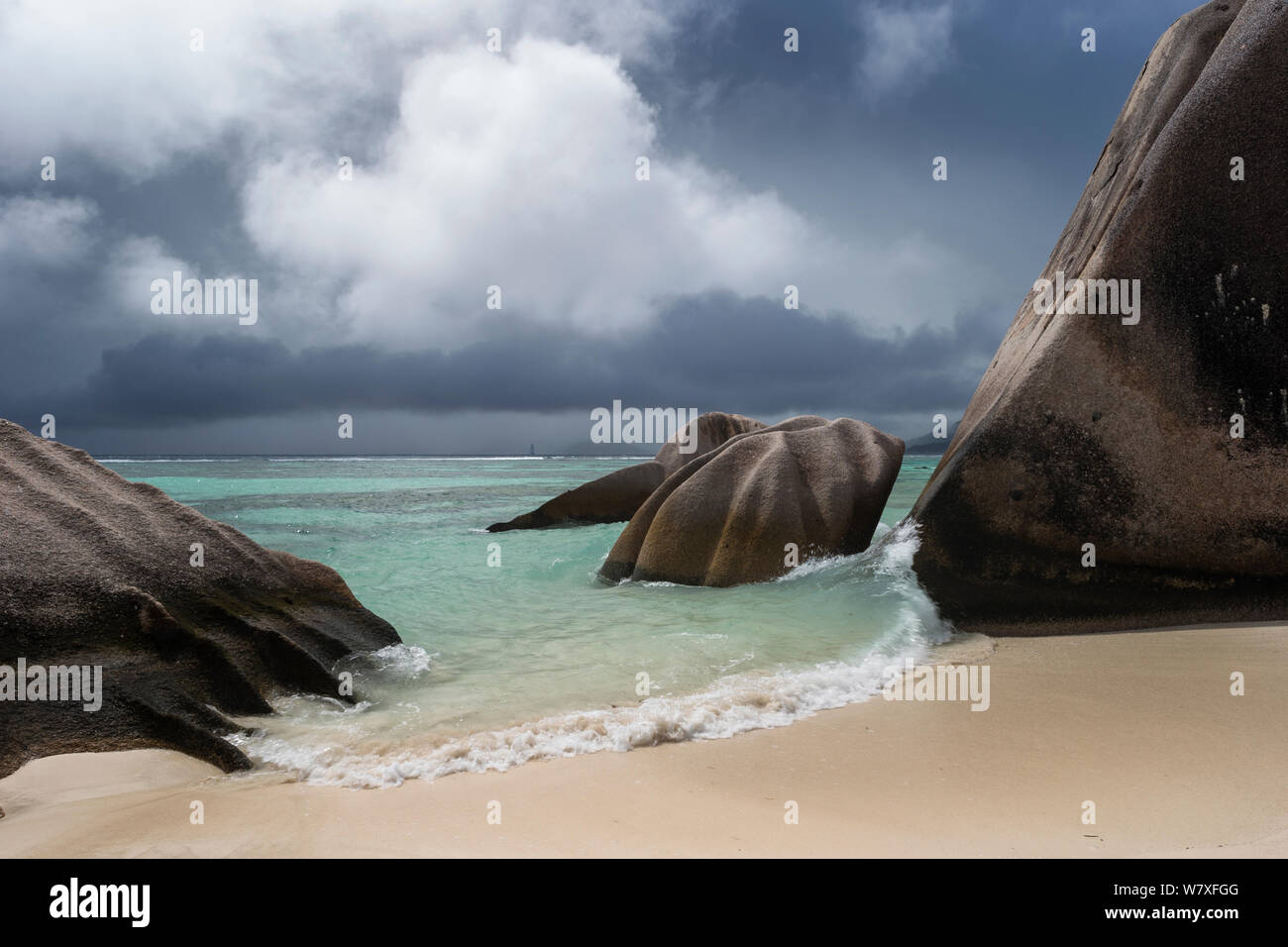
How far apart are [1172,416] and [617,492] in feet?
33.2

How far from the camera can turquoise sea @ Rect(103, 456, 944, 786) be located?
10.9 ft

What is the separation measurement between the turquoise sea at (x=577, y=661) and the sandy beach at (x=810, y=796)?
251 millimetres

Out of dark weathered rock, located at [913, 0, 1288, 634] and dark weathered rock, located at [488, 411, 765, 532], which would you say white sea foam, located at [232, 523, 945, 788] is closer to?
dark weathered rock, located at [913, 0, 1288, 634]

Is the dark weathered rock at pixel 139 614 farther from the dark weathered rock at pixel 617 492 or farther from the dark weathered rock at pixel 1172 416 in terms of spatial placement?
the dark weathered rock at pixel 617 492

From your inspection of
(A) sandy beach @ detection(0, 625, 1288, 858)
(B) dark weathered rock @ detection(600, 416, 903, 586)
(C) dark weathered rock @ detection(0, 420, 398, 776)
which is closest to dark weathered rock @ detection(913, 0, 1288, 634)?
(A) sandy beach @ detection(0, 625, 1288, 858)

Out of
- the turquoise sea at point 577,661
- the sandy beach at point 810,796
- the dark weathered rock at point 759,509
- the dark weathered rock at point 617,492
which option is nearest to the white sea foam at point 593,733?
the turquoise sea at point 577,661

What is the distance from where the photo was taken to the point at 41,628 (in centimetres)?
329

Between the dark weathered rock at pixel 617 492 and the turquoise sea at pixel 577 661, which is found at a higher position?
the dark weathered rock at pixel 617 492

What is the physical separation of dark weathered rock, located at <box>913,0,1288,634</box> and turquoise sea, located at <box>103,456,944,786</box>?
3.30ft

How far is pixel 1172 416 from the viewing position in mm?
5328

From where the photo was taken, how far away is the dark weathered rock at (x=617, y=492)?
46.0ft

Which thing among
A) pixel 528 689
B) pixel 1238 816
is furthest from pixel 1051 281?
pixel 528 689

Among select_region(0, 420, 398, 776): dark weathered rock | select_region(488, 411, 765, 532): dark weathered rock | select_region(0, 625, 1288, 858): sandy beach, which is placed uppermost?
select_region(488, 411, 765, 532): dark weathered rock
